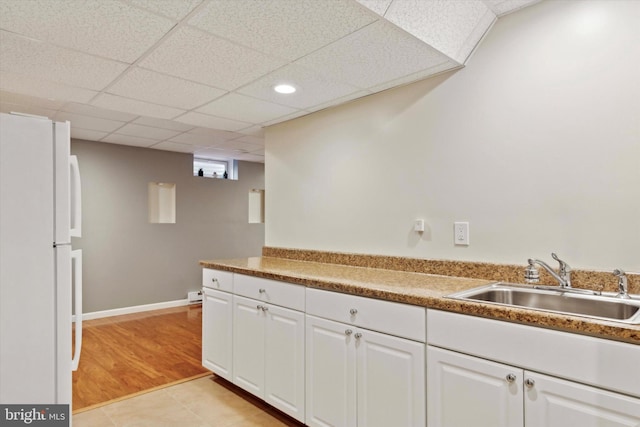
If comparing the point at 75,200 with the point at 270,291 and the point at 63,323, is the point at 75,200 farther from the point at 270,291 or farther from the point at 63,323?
the point at 270,291

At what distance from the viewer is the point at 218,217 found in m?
5.93

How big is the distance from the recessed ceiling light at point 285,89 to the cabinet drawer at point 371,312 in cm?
131

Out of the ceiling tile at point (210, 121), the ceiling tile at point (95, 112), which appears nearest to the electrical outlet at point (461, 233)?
the ceiling tile at point (210, 121)

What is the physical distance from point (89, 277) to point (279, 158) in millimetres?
3095

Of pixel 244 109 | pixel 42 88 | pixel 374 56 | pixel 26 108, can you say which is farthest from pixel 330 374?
pixel 26 108

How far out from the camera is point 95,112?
3.54 m

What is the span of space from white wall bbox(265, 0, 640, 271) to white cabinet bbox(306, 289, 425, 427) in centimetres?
69

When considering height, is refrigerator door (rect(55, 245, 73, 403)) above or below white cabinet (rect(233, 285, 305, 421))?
above

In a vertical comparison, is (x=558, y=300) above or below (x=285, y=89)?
below

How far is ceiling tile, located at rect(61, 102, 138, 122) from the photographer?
3.35 m

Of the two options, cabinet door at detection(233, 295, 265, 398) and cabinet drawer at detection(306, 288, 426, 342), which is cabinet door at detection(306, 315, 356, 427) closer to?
cabinet drawer at detection(306, 288, 426, 342)

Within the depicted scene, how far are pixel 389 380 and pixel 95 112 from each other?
11.2ft

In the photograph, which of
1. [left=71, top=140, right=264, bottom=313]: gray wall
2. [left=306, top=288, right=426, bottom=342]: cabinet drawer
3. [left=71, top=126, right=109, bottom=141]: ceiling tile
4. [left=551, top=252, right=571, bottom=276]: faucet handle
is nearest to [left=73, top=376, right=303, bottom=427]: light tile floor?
[left=306, top=288, right=426, bottom=342]: cabinet drawer

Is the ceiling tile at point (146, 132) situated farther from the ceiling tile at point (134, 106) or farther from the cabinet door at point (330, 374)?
the cabinet door at point (330, 374)
